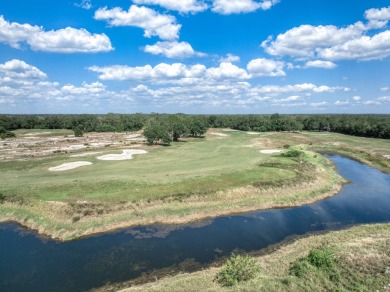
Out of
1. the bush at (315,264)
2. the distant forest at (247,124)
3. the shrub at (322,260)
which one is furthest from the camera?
the distant forest at (247,124)

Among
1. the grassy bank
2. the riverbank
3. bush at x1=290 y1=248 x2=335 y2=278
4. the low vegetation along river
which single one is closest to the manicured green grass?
the grassy bank

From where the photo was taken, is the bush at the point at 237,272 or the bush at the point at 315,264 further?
the bush at the point at 315,264

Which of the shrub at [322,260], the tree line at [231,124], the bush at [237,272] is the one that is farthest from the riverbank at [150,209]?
the tree line at [231,124]

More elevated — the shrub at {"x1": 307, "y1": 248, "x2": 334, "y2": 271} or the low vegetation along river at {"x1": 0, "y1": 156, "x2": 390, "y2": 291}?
the shrub at {"x1": 307, "y1": 248, "x2": 334, "y2": 271}

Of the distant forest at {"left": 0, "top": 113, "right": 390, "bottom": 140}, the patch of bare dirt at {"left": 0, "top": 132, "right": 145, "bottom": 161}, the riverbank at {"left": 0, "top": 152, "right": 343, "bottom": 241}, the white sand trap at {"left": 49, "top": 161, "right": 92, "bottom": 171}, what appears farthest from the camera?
the distant forest at {"left": 0, "top": 113, "right": 390, "bottom": 140}

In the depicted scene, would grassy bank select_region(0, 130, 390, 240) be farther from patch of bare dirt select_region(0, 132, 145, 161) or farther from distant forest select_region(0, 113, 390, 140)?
distant forest select_region(0, 113, 390, 140)

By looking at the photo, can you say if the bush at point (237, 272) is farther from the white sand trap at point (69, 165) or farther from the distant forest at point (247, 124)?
the distant forest at point (247, 124)
